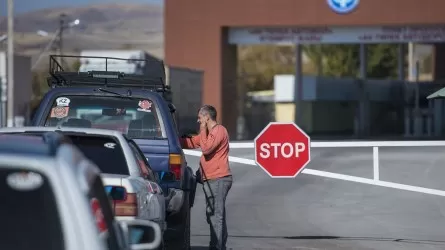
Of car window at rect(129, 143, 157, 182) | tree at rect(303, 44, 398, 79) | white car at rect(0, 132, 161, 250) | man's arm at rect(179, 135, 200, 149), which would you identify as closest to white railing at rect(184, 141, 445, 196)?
man's arm at rect(179, 135, 200, 149)

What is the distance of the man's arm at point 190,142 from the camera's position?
479 inches

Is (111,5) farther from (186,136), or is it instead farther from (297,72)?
(186,136)

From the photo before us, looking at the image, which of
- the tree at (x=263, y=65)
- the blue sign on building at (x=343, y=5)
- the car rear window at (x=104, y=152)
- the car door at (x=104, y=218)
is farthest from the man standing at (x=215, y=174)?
the tree at (x=263, y=65)

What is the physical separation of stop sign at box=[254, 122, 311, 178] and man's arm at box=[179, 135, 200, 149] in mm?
1838

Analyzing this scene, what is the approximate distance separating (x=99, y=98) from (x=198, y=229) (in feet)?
13.6

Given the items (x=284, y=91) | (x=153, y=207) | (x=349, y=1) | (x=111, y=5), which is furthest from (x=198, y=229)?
(x=111, y=5)

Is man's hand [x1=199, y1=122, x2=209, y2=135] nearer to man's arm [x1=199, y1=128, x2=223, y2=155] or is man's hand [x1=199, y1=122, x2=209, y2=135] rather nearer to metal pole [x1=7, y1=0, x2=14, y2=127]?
man's arm [x1=199, y1=128, x2=223, y2=155]

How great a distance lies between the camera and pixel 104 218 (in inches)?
177

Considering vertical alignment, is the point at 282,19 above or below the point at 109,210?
above

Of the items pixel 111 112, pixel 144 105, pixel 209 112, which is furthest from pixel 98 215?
pixel 209 112

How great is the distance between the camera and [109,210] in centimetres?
471

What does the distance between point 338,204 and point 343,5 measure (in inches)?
836

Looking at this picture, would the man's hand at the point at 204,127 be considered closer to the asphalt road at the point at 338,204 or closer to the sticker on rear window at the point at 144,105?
the sticker on rear window at the point at 144,105

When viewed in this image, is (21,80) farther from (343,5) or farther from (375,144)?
(375,144)
